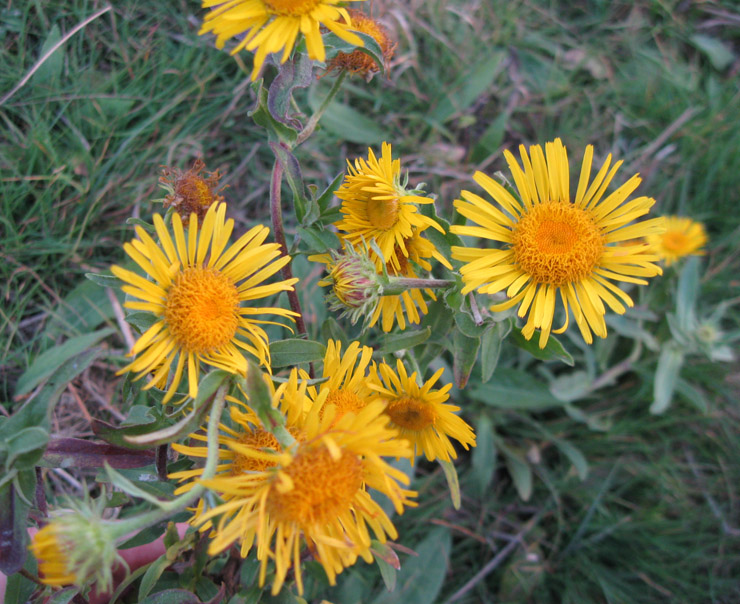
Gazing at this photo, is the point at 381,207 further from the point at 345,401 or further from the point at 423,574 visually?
the point at 423,574

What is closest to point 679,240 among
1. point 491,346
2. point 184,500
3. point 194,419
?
point 491,346

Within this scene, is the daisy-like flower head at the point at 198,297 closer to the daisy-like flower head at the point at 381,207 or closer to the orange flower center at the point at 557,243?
the daisy-like flower head at the point at 381,207

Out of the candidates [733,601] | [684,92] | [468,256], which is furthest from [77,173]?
[733,601]

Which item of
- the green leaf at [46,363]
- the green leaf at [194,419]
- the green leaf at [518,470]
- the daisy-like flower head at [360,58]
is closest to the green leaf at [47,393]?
the green leaf at [194,419]

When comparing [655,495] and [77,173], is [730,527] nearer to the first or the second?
[655,495]

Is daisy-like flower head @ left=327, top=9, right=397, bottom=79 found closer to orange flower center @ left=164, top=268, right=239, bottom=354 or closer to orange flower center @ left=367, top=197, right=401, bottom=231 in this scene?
orange flower center @ left=367, top=197, right=401, bottom=231
